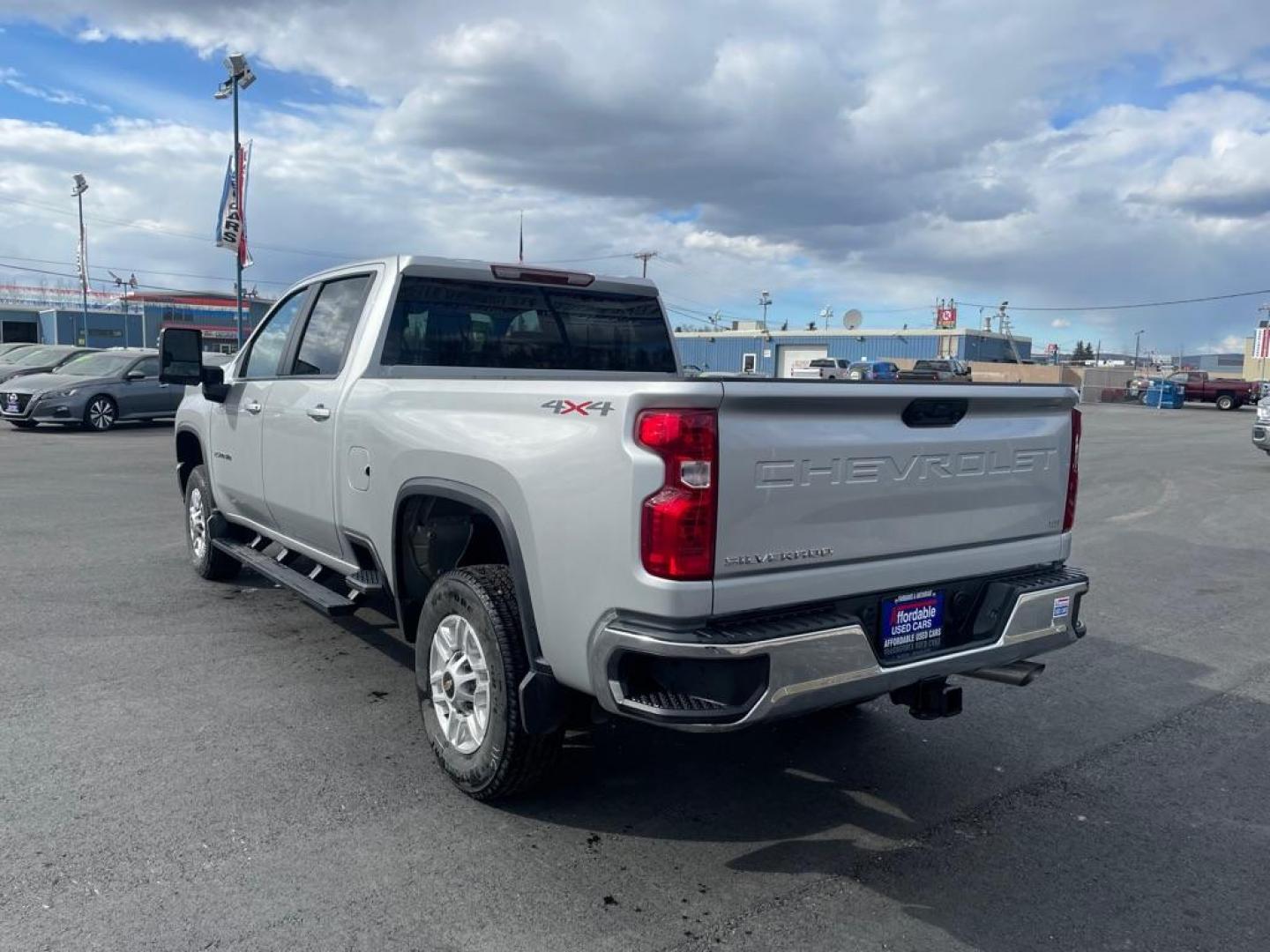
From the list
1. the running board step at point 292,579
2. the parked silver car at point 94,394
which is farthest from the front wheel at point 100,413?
the running board step at point 292,579

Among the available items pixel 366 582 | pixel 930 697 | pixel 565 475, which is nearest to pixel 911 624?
pixel 930 697

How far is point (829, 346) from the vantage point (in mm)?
70188

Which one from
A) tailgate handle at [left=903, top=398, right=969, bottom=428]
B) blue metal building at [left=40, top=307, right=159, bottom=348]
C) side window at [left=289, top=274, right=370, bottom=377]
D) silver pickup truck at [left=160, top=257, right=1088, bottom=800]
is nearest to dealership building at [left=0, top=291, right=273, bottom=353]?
blue metal building at [left=40, top=307, right=159, bottom=348]

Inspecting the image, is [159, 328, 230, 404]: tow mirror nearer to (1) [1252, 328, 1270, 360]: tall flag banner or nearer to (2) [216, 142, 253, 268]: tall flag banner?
(2) [216, 142, 253, 268]: tall flag banner

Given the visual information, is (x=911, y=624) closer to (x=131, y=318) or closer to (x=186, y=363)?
(x=186, y=363)

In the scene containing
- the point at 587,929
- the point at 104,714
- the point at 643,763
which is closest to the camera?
the point at 587,929

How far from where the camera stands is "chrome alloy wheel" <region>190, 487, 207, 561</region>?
6965 mm

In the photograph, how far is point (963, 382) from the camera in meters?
3.70

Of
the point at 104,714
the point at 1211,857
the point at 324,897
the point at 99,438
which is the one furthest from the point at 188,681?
the point at 99,438

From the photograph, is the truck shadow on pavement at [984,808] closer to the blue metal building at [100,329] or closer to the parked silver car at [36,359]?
the parked silver car at [36,359]

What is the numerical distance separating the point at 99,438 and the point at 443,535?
1606 centimetres

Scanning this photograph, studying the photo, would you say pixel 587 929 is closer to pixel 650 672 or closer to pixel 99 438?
pixel 650 672

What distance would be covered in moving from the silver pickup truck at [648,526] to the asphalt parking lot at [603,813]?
0.46 meters

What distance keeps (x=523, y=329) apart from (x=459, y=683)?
207 centimetres
